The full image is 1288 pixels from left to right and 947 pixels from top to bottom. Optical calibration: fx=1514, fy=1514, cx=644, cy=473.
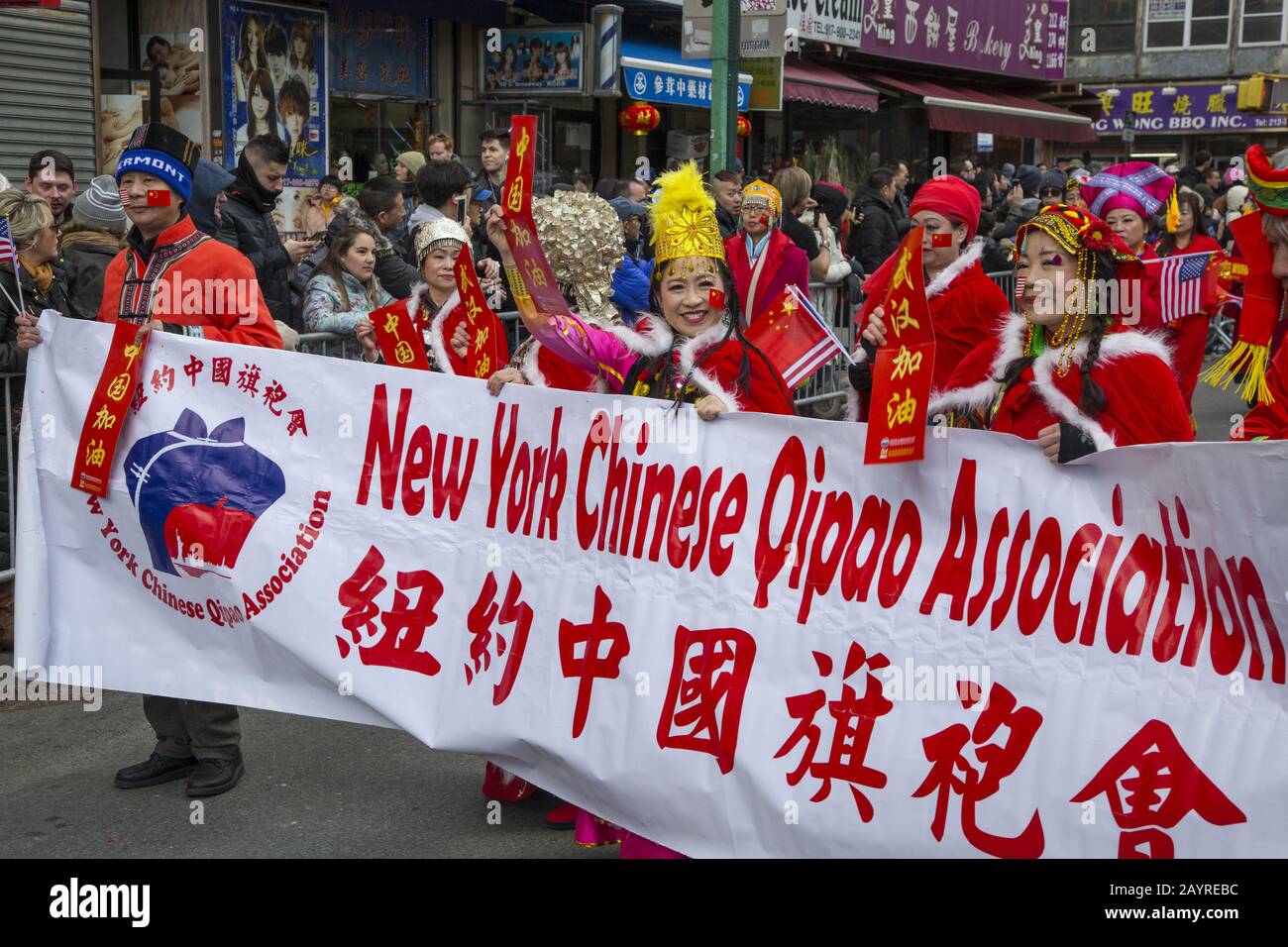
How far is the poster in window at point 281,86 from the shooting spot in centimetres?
1346

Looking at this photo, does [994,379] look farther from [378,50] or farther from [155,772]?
[378,50]

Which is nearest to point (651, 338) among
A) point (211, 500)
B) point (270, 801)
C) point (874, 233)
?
point (211, 500)

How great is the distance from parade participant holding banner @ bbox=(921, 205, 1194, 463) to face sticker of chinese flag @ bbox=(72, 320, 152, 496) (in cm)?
235

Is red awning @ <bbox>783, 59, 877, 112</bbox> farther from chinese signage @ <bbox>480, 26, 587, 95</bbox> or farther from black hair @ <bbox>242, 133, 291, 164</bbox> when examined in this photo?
black hair @ <bbox>242, 133, 291, 164</bbox>

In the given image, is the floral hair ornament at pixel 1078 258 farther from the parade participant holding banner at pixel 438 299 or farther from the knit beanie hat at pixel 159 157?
the knit beanie hat at pixel 159 157

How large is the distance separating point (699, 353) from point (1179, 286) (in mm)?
3410

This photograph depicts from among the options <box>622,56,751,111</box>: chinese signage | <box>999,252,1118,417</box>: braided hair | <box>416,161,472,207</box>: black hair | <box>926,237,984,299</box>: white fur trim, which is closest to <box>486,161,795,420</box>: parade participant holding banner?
<box>999,252,1118,417</box>: braided hair

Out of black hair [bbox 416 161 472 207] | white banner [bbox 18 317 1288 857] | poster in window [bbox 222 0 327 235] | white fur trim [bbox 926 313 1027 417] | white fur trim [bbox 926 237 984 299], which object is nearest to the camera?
white banner [bbox 18 317 1288 857]

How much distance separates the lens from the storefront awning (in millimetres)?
17188

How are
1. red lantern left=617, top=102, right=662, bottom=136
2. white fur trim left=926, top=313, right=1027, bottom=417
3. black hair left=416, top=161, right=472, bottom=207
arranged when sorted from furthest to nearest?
red lantern left=617, top=102, right=662, bottom=136
black hair left=416, top=161, right=472, bottom=207
white fur trim left=926, top=313, right=1027, bottom=417

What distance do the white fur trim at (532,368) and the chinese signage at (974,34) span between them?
18.4 m

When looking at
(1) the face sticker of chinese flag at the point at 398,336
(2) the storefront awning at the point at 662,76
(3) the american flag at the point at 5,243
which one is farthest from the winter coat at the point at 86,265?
(2) the storefront awning at the point at 662,76

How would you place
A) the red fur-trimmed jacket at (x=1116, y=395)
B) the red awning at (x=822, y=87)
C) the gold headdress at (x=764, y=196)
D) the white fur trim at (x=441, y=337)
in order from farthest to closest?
the red awning at (x=822, y=87), the gold headdress at (x=764, y=196), the white fur trim at (x=441, y=337), the red fur-trimmed jacket at (x=1116, y=395)
